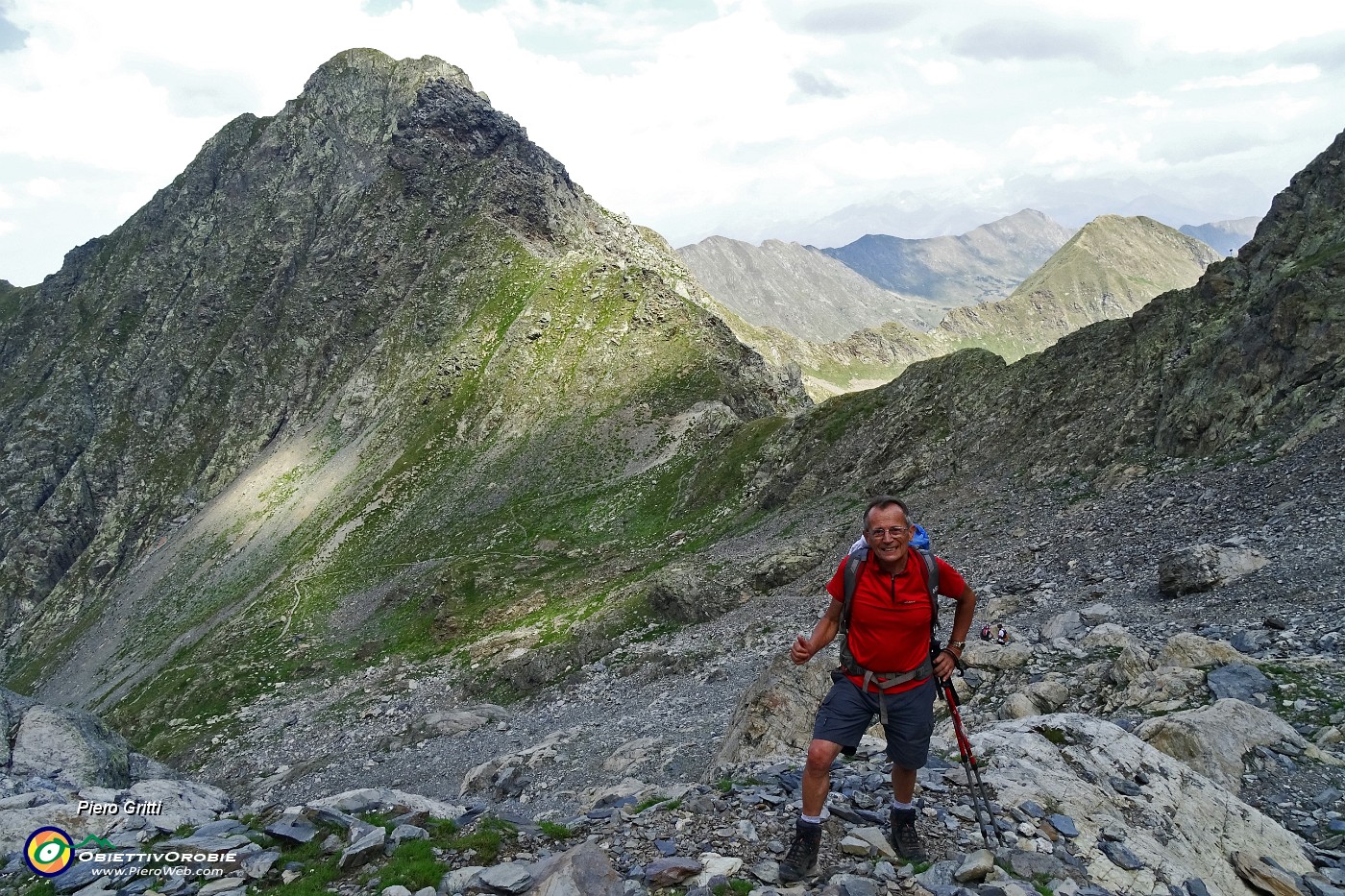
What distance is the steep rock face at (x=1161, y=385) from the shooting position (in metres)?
26.4

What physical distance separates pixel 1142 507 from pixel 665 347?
62.2 m

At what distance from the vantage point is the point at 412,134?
118m

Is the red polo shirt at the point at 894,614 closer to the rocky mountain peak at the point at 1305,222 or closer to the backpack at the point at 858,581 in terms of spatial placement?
the backpack at the point at 858,581

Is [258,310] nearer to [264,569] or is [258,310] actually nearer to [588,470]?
[264,569]

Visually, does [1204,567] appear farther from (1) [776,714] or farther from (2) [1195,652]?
(1) [776,714]

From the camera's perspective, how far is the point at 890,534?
8.27 metres

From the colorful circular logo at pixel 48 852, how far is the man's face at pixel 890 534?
42.9 feet

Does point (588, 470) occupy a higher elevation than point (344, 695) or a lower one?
higher

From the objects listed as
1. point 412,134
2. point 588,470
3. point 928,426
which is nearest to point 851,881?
point 928,426

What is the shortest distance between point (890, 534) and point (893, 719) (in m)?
2.40

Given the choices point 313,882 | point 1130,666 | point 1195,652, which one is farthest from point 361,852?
point 1195,652

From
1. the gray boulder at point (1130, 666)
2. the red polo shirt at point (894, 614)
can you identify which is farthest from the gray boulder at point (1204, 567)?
the red polo shirt at point (894, 614)

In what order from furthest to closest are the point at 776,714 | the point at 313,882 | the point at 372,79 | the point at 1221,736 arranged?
the point at 372,79 → the point at 776,714 → the point at 1221,736 → the point at 313,882

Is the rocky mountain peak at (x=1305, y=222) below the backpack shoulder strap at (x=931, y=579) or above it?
above
